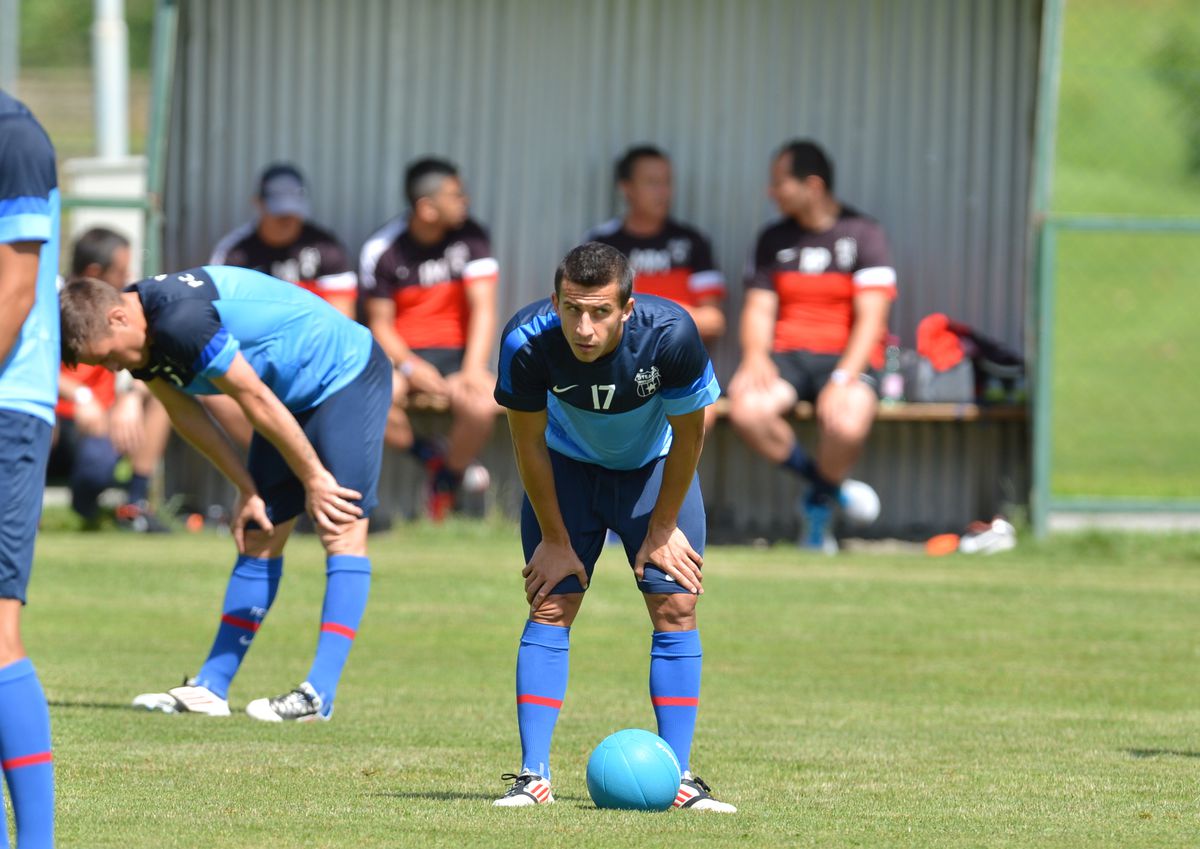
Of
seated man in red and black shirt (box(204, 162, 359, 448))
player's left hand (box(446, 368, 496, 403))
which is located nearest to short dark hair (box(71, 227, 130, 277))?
seated man in red and black shirt (box(204, 162, 359, 448))

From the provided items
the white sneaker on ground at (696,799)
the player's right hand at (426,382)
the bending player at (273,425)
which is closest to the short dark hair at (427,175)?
the player's right hand at (426,382)

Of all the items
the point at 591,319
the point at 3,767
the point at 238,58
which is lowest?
the point at 3,767

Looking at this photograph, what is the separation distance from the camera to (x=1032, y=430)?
46.1 feet

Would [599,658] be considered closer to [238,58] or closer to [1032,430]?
[1032,430]

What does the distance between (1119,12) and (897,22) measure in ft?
64.2

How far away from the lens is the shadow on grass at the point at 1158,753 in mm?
7008

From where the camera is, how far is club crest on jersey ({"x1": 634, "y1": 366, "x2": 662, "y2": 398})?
5.96 meters

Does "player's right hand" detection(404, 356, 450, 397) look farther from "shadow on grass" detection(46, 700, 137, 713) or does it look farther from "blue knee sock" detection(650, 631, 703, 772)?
Result: "blue knee sock" detection(650, 631, 703, 772)

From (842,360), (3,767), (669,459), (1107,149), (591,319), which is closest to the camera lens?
(3,767)

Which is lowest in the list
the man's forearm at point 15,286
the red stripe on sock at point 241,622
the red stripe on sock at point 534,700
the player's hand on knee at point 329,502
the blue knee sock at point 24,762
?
the red stripe on sock at point 241,622

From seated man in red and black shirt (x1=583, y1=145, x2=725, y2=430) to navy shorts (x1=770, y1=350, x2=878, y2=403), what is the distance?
1.99 feet

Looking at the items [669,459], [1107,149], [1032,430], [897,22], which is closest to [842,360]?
[1032,430]

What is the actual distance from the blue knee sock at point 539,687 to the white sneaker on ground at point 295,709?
1.68 metres

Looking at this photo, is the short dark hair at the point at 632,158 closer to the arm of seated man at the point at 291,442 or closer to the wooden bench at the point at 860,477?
the wooden bench at the point at 860,477
